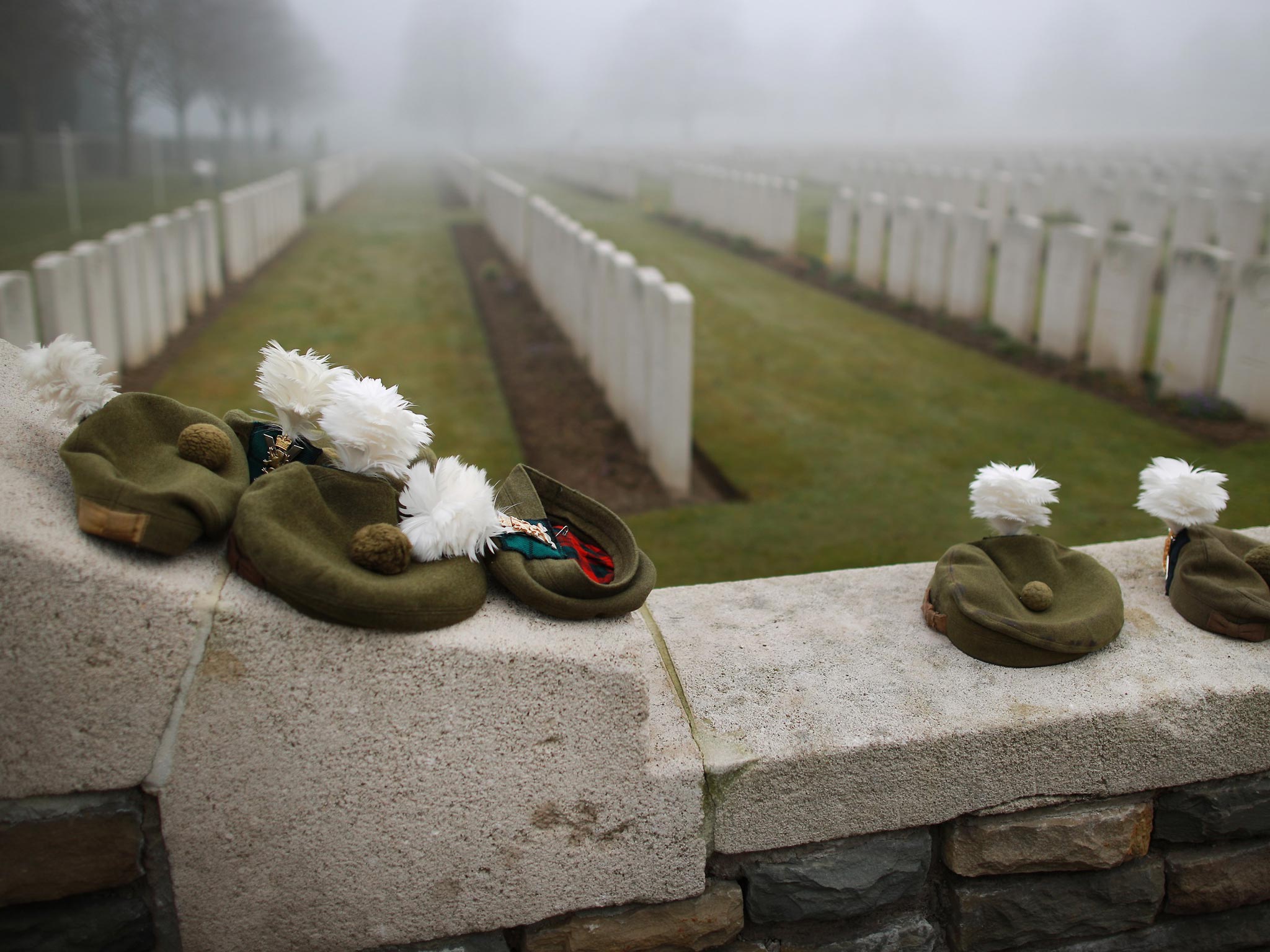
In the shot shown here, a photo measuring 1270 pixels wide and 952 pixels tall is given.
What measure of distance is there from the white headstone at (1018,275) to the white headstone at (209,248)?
7.27m

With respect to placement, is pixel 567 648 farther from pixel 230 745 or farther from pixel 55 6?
pixel 55 6

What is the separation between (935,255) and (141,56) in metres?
23.8

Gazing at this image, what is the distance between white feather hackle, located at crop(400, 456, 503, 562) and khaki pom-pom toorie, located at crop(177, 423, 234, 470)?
32cm

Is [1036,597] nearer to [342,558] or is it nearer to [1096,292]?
[342,558]

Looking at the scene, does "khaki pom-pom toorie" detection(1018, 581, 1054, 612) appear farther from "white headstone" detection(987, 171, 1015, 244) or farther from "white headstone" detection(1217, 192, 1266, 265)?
"white headstone" detection(987, 171, 1015, 244)

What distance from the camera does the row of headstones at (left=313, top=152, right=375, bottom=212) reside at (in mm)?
19500

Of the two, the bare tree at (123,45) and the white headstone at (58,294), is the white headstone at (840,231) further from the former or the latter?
the bare tree at (123,45)

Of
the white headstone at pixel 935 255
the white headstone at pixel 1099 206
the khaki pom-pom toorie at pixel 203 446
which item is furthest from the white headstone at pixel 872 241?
the khaki pom-pom toorie at pixel 203 446

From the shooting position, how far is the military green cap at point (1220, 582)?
191 cm

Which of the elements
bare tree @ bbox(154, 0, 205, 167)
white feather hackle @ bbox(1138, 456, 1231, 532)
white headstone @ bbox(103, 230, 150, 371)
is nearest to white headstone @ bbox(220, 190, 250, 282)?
white headstone @ bbox(103, 230, 150, 371)

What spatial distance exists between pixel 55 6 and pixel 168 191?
4274mm

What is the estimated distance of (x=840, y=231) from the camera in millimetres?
10406

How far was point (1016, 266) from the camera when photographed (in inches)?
290

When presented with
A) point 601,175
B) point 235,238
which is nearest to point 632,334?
point 235,238
